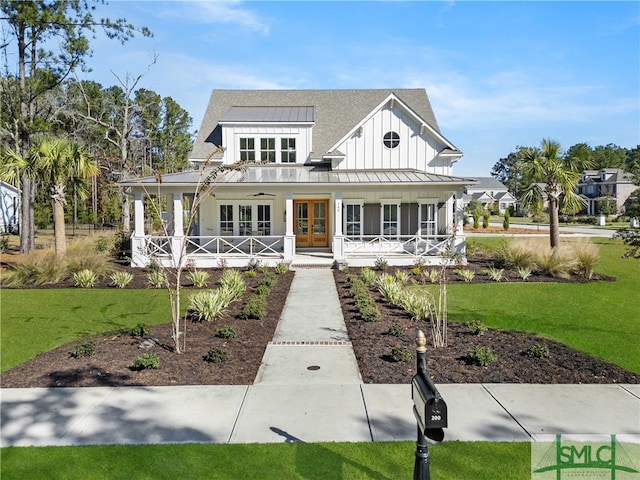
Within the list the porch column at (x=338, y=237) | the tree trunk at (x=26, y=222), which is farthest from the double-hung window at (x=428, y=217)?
the tree trunk at (x=26, y=222)

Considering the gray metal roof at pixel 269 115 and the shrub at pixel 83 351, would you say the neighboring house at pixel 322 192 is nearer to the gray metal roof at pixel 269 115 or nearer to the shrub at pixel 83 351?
the gray metal roof at pixel 269 115

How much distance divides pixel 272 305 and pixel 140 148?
50.9 meters

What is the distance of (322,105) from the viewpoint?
26.2 metres

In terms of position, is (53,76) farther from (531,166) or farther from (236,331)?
(531,166)

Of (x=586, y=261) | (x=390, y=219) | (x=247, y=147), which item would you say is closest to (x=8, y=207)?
(x=247, y=147)

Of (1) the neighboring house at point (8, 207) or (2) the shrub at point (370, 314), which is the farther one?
(1) the neighboring house at point (8, 207)

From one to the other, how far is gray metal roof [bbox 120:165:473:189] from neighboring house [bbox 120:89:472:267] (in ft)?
0.15

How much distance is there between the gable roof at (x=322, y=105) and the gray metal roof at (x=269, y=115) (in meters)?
0.91

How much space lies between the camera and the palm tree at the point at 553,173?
1836cm

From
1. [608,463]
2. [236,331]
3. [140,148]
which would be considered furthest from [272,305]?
[140,148]

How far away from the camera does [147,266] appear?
713 inches

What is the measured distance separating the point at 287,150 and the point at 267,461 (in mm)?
19414

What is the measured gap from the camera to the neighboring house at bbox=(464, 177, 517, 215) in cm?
8025

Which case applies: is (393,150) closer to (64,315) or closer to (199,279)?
(199,279)
